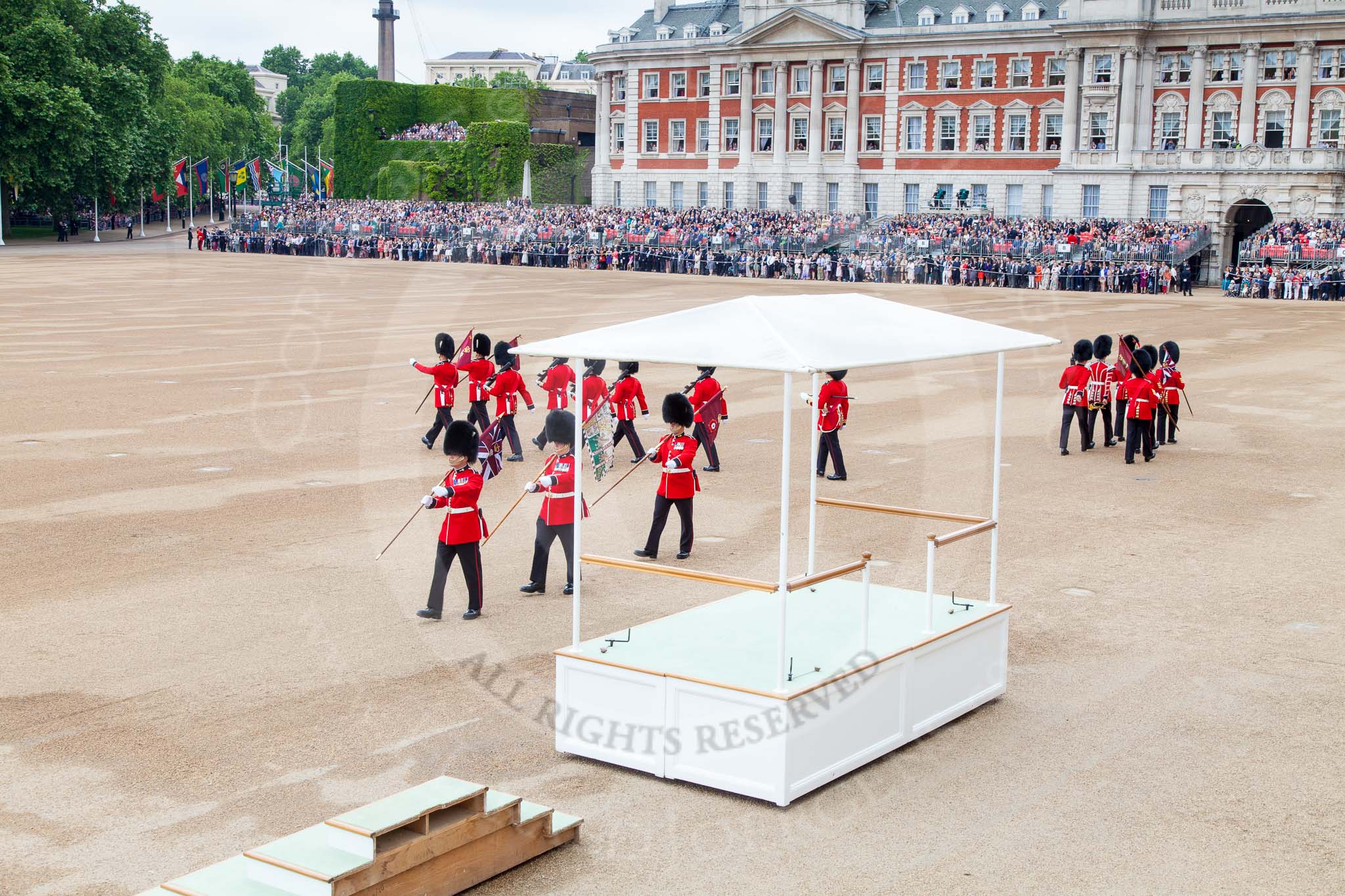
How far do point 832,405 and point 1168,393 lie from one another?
6.49m

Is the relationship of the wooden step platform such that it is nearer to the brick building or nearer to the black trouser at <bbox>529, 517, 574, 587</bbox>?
the black trouser at <bbox>529, 517, 574, 587</bbox>

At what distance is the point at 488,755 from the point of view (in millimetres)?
8352

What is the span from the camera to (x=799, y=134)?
85625 millimetres

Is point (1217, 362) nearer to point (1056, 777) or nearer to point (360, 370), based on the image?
point (360, 370)

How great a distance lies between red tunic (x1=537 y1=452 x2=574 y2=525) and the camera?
1161 cm

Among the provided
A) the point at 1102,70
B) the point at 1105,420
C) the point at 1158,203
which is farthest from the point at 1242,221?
the point at 1105,420

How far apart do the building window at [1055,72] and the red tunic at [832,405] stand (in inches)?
2539

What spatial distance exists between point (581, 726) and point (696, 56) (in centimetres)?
8404

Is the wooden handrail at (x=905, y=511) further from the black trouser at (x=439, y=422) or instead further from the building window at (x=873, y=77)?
the building window at (x=873, y=77)

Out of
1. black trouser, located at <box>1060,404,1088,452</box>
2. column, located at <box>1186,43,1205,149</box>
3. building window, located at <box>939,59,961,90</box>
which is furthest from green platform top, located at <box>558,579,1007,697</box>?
building window, located at <box>939,59,961,90</box>

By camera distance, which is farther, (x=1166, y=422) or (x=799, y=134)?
(x=799, y=134)

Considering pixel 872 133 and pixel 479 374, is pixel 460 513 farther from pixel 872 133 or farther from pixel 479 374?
pixel 872 133

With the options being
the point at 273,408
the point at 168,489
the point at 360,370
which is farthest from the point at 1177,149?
the point at 168,489

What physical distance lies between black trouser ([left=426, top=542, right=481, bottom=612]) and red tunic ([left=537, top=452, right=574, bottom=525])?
859mm
